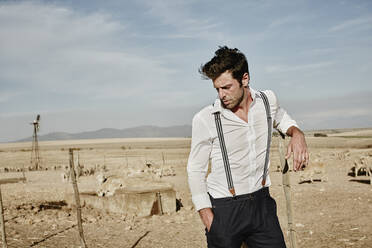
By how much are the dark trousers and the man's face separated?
61 centimetres

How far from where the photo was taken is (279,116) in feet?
8.73

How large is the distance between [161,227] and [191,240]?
124 centimetres

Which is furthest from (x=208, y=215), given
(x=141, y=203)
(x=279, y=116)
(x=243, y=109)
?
(x=141, y=203)

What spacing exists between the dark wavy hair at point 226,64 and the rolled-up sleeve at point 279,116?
321 mm

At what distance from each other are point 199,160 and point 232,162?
0.21 m

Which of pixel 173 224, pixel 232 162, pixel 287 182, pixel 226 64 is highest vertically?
pixel 226 64

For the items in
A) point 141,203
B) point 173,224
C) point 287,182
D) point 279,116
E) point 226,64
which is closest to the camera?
point 226,64

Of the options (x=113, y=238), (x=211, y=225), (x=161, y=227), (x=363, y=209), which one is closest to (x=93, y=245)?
(x=113, y=238)

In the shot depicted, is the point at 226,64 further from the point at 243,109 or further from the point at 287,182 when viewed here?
the point at 287,182

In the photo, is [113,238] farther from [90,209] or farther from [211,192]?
[211,192]

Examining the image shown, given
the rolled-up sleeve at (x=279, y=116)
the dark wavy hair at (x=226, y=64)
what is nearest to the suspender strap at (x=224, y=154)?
the dark wavy hair at (x=226, y=64)

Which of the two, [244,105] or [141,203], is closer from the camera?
[244,105]

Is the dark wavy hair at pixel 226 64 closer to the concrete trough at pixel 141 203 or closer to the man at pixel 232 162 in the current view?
the man at pixel 232 162

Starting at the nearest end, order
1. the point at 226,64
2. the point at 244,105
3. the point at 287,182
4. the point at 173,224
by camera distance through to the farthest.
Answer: the point at 226,64 → the point at 244,105 → the point at 287,182 → the point at 173,224
